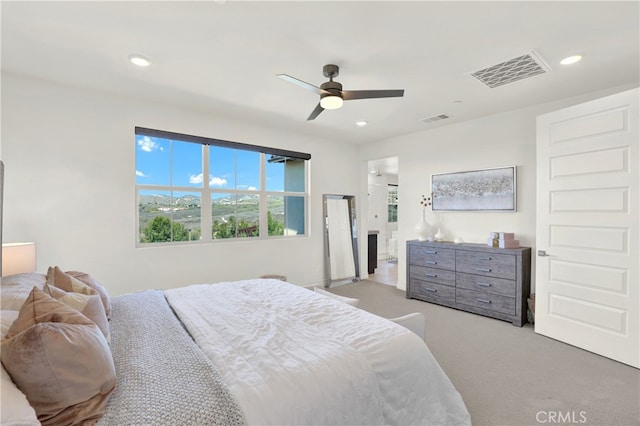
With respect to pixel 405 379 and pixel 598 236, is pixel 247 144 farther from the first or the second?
pixel 598 236

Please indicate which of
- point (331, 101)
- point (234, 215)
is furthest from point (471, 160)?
point (234, 215)

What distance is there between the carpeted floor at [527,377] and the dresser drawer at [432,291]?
55 cm

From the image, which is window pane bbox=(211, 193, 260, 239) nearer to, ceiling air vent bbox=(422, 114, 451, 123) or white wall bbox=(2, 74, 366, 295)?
white wall bbox=(2, 74, 366, 295)

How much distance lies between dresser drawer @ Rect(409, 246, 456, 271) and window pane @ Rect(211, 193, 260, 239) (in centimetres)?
245

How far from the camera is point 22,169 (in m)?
2.88

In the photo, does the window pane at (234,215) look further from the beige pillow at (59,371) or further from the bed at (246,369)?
the beige pillow at (59,371)

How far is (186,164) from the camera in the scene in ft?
13.1

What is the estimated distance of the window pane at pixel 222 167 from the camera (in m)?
4.20

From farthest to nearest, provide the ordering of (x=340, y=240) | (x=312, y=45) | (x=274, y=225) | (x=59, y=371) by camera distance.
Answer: (x=340, y=240) < (x=274, y=225) < (x=312, y=45) < (x=59, y=371)

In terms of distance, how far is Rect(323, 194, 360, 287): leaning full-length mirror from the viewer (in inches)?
209

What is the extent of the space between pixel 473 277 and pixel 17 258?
4.67 meters

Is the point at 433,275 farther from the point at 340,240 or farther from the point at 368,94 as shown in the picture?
the point at 368,94

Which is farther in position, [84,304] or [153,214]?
[153,214]

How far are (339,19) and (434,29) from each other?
71 centimetres
